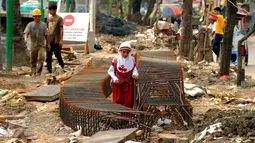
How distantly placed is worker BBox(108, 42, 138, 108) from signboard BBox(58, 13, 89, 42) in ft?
45.8

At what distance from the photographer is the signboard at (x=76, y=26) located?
24.5 meters

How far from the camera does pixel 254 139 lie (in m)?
7.75

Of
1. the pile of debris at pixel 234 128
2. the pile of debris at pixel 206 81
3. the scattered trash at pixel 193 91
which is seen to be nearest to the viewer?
the pile of debris at pixel 234 128

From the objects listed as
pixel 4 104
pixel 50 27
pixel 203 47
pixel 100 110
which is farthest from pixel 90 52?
pixel 100 110

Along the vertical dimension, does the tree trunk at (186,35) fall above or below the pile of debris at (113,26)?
above

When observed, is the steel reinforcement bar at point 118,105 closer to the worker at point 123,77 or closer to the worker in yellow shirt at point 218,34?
the worker at point 123,77

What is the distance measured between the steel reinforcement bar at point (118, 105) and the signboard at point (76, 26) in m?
11.0

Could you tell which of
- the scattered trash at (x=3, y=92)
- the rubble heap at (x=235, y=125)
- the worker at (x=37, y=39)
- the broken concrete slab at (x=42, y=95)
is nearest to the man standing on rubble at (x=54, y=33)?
the worker at (x=37, y=39)

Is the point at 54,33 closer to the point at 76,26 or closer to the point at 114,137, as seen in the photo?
the point at 76,26

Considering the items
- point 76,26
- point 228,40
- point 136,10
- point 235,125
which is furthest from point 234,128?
point 136,10

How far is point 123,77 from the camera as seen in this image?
10508 mm

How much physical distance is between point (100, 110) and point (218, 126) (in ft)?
5.30

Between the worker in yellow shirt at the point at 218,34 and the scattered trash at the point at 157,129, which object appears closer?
the scattered trash at the point at 157,129

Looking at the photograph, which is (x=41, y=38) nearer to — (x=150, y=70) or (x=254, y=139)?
(x=150, y=70)
